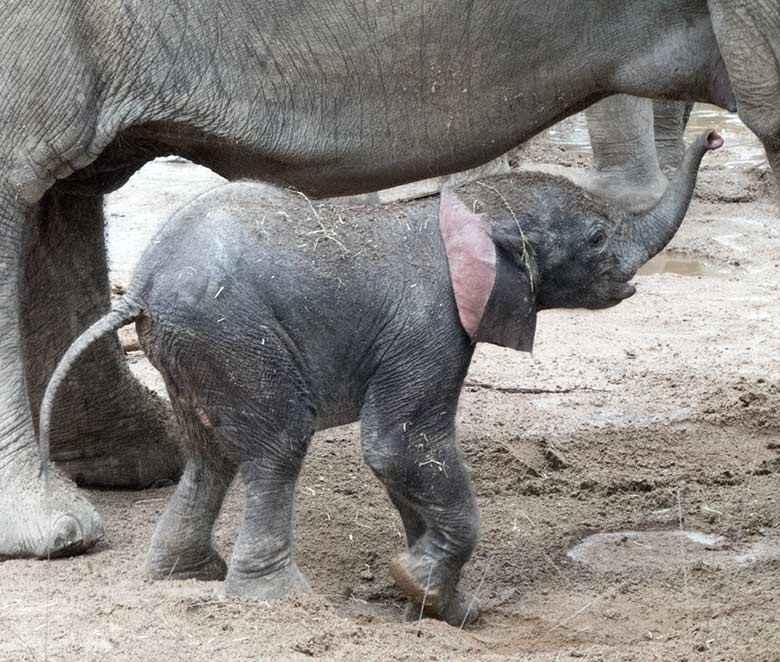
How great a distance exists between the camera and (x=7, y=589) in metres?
4.17

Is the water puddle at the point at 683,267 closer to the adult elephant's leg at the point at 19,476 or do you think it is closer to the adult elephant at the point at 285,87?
the adult elephant at the point at 285,87

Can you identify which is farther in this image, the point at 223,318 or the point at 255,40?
the point at 255,40

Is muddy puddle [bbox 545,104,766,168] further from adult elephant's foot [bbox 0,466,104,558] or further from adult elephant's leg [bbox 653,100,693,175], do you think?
adult elephant's foot [bbox 0,466,104,558]

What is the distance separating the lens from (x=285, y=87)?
4.81 metres

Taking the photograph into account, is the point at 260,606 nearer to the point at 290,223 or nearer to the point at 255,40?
the point at 290,223

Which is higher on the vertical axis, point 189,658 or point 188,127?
point 188,127

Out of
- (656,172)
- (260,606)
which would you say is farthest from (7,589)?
(656,172)

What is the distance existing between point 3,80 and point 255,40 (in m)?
0.72

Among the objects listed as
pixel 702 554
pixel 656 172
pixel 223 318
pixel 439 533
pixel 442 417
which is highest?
pixel 223 318

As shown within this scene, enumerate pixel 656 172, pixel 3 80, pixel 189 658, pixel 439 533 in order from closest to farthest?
pixel 189 658 → pixel 439 533 → pixel 3 80 → pixel 656 172

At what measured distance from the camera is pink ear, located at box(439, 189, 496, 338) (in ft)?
13.7

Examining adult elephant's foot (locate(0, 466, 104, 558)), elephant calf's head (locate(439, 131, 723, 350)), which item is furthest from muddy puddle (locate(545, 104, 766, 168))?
adult elephant's foot (locate(0, 466, 104, 558))

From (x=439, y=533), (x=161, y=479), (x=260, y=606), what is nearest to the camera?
(x=260, y=606)

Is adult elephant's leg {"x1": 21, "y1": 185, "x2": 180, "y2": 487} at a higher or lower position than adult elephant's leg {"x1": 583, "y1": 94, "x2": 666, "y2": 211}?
higher
